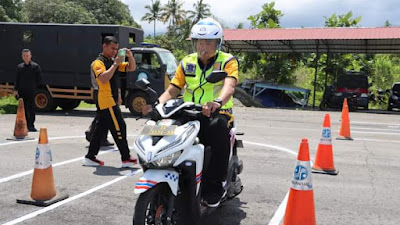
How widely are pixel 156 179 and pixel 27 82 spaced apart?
27.4 feet

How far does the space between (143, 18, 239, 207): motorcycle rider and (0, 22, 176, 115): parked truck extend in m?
10.7

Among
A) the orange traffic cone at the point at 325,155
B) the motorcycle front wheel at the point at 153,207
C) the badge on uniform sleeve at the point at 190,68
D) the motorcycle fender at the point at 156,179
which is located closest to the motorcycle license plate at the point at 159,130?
the motorcycle fender at the point at 156,179

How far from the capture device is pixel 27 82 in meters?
11.1

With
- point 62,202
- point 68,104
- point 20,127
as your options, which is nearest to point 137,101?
point 68,104

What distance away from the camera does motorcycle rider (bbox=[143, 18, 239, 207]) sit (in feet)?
14.4

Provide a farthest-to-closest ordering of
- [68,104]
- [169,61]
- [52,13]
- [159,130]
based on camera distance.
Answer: [52,13]
[68,104]
[169,61]
[159,130]

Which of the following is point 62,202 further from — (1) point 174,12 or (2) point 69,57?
(1) point 174,12

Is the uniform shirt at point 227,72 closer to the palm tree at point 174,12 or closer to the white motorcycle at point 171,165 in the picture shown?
the white motorcycle at point 171,165

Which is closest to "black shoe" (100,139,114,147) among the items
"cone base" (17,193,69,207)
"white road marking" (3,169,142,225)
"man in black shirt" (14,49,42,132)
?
"white road marking" (3,169,142,225)

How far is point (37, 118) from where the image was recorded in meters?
14.8

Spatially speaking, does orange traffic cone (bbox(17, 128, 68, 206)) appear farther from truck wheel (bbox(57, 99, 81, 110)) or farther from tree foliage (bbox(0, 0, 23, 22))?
tree foliage (bbox(0, 0, 23, 22))

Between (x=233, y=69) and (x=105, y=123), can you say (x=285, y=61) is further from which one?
(x=233, y=69)

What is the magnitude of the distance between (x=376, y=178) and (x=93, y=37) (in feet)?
38.3

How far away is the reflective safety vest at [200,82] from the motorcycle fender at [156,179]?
106cm
